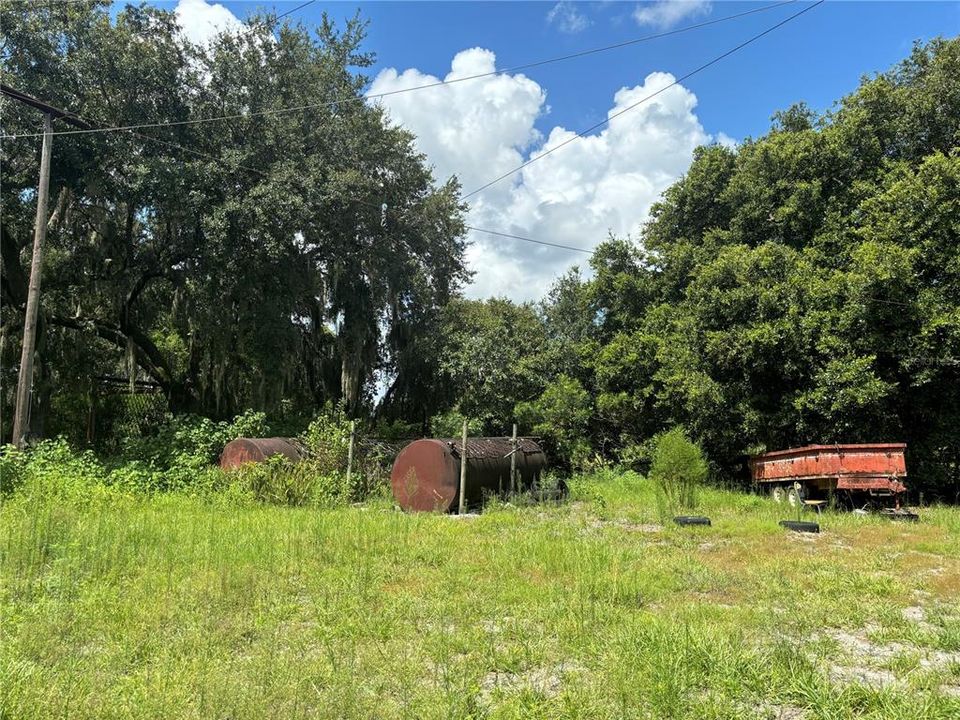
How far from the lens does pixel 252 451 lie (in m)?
11.3

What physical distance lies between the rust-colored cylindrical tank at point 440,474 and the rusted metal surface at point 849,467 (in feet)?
19.4

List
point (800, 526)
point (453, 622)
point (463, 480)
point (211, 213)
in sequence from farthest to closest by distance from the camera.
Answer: point (211, 213), point (463, 480), point (800, 526), point (453, 622)

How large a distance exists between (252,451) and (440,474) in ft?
11.6

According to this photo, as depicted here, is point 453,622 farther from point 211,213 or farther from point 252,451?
point 211,213

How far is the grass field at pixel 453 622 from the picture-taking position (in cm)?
325

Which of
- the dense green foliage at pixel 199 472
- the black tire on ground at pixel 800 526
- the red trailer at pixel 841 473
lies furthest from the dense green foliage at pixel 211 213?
the black tire on ground at pixel 800 526

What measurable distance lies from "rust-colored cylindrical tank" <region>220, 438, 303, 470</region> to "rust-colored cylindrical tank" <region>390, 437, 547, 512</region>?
6.71 feet

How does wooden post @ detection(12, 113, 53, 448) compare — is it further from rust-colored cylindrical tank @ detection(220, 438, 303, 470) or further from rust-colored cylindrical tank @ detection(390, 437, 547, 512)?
rust-colored cylindrical tank @ detection(390, 437, 547, 512)

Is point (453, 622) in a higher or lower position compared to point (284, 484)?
lower

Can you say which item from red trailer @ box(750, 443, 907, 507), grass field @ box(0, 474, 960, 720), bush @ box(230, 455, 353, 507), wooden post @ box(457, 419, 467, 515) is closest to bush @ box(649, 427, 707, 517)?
red trailer @ box(750, 443, 907, 507)

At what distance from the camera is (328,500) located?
10797 mm

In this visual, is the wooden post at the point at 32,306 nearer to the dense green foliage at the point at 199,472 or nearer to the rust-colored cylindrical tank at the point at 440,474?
the dense green foliage at the point at 199,472

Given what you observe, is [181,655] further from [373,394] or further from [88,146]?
[373,394]

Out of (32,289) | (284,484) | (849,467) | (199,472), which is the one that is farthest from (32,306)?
(849,467)
